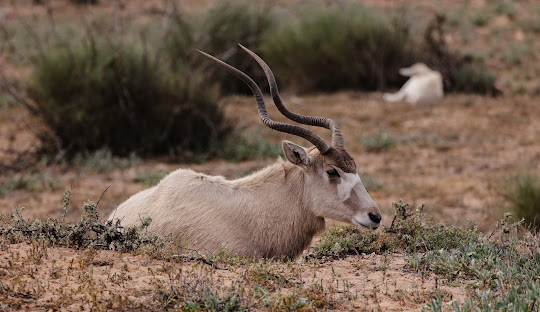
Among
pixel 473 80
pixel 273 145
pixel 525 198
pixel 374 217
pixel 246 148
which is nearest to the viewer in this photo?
pixel 374 217

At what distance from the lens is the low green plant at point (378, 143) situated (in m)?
12.0

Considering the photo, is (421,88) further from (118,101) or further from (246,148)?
(118,101)

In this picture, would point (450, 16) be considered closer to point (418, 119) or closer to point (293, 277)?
point (418, 119)

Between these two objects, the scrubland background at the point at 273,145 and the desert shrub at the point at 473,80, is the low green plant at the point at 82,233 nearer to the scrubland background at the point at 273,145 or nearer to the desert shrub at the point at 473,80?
the scrubland background at the point at 273,145

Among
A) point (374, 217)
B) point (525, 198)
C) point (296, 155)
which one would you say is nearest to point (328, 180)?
point (296, 155)

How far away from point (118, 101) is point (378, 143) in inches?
177

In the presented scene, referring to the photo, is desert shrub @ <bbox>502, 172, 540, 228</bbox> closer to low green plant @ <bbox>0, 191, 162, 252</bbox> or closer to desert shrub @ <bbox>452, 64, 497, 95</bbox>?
low green plant @ <bbox>0, 191, 162, 252</bbox>

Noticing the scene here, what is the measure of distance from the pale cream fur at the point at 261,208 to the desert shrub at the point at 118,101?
5.41 m

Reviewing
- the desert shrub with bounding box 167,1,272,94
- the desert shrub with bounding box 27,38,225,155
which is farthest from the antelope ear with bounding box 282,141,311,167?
the desert shrub with bounding box 167,1,272,94

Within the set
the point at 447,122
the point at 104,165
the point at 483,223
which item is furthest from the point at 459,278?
the point at 447,122

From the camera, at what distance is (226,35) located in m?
15.9

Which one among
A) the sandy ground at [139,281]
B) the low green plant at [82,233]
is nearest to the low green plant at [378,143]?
the sandy ground at [139,281]

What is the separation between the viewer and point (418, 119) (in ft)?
45.5

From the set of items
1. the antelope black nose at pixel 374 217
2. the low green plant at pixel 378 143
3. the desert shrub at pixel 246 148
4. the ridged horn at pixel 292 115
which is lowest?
the desert shrub at pixel 246 148
